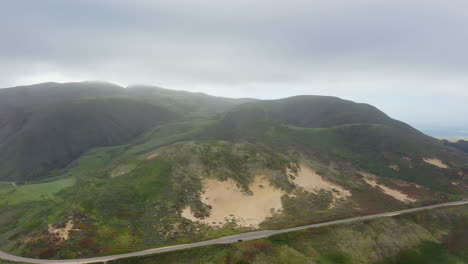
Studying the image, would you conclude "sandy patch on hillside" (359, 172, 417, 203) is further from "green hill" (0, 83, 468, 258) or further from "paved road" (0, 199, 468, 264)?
"paved road" (0, 199, 468, 264)

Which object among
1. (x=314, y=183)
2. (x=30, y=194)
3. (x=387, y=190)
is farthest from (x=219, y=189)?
(x=387, y=190)

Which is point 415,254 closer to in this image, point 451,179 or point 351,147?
point 451,179

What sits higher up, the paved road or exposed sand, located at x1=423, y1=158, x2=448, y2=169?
exposed sand, located at x1=423, y1=158, x2=448, y2=169

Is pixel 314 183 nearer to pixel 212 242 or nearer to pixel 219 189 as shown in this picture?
pixel 219 189

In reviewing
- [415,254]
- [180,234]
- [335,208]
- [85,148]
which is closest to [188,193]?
[180,234]

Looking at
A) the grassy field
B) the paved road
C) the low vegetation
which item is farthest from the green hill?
the low vegetation

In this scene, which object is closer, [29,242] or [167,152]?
[29,242]
